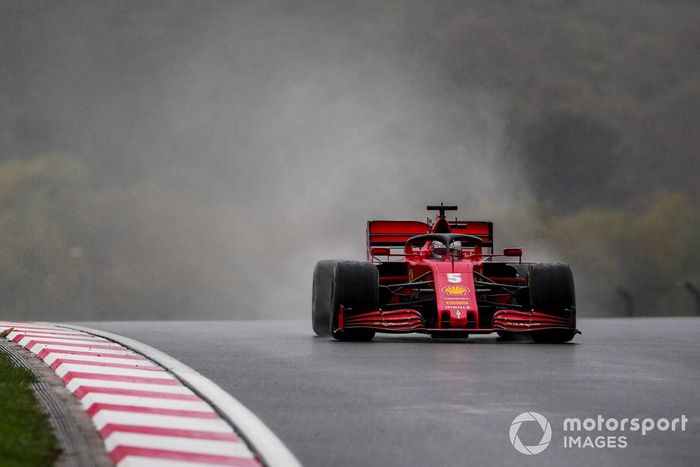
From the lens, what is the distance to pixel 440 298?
51.4 ft

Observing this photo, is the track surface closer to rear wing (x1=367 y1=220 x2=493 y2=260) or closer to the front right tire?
the front right tire

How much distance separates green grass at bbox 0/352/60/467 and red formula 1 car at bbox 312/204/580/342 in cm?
631

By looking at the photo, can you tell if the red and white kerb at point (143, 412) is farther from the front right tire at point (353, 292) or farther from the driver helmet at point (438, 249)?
the driver helmet at point (438, 249)

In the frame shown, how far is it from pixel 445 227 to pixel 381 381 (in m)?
7.91

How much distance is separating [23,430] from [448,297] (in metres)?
8.72

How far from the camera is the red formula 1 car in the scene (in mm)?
15711

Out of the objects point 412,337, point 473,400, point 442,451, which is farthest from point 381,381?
point 412,337

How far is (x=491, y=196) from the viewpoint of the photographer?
4416cm

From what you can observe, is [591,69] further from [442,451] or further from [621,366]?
[442,451]

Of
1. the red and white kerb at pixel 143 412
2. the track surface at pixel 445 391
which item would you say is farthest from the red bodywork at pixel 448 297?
the red and white kerb at pixel 143 412

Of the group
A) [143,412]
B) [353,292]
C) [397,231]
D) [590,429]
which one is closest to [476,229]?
[397,231]

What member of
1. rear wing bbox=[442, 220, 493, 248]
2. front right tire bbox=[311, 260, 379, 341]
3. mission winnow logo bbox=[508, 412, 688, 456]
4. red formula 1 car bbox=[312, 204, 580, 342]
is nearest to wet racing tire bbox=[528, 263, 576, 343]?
red formula 1 car bbox=[312, 204, 580, 342]

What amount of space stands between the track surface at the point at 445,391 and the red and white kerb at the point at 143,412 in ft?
1.30

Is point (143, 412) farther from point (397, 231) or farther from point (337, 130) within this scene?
point (337, 130)
